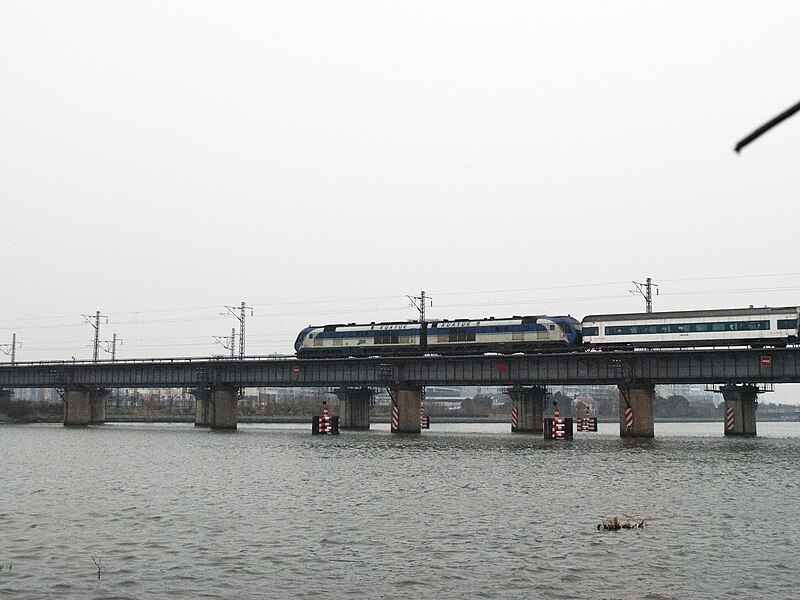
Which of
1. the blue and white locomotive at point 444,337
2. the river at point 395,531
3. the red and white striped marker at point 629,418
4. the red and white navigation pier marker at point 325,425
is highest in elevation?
the blue and white locomotive at point 444,337

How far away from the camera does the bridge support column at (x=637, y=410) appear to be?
284ft

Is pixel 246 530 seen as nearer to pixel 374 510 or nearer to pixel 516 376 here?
pixel 374 510

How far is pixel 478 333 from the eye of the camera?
295ft

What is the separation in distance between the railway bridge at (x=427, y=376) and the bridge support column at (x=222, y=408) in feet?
0.42

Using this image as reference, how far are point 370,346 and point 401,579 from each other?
7490 cm

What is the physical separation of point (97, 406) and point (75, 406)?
11.9m

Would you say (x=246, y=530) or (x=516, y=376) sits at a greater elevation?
(x=516, y=376)

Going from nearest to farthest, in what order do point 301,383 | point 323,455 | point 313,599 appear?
1. point 313,599
2. point 323,455
3. point 301,383

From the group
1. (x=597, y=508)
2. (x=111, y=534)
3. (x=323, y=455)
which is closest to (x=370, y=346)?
(x=323, y=455)

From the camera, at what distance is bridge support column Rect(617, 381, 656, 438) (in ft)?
284

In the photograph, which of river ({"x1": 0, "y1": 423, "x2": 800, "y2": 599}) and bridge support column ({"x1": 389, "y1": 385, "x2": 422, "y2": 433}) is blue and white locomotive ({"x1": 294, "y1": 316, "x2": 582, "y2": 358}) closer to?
bridge support column ({"x1": 389, "y1": 385, "x2": 422, "y2": 433})

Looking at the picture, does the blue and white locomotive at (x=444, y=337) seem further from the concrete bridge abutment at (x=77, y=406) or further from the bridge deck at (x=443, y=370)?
the concrete bridge abutment at (x=77, y=406)

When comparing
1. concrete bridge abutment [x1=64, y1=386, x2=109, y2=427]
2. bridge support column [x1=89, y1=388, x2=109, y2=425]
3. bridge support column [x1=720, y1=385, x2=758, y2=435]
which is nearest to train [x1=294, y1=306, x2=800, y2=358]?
bridge support column [x1=720, y1=385, x2=758, y2=435]

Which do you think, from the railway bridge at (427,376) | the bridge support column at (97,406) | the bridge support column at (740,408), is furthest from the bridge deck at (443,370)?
the bridge support column at (740,408)
